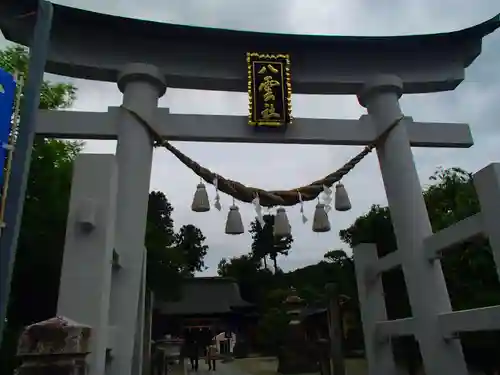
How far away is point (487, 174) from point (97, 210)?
3356 millimetres

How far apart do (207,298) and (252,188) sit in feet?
59.2

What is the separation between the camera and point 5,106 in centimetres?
279

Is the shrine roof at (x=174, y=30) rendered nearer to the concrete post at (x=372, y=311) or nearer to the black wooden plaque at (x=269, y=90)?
the black wooden plaque at (x=269, y=90)

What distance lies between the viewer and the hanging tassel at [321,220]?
4.98 m

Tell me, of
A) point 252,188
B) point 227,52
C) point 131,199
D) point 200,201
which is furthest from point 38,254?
point 227,52

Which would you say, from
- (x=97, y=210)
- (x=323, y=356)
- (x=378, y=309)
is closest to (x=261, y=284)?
(x=323, y=356)

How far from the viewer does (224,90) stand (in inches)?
228

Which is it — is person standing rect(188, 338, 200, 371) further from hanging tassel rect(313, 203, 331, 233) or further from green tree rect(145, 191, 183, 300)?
hanging tassel rect(313, 203, 331, 233)

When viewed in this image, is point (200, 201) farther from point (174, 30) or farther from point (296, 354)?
point (296, 354)

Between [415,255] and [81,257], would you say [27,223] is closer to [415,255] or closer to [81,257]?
[81,257]

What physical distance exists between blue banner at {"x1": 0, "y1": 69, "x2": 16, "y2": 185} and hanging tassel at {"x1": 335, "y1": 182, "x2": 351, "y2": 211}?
3606mm

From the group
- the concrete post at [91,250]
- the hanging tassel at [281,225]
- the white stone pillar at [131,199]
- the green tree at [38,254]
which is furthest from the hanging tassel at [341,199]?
the green tree at [38,254]

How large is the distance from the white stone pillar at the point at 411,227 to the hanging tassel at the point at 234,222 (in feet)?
6.27

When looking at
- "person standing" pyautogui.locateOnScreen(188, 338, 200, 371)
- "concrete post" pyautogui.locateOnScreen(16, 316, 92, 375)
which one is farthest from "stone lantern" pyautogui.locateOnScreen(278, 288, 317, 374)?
"concrete post" pyautogui.locateOnScreen(16, 316, 92, 375)
